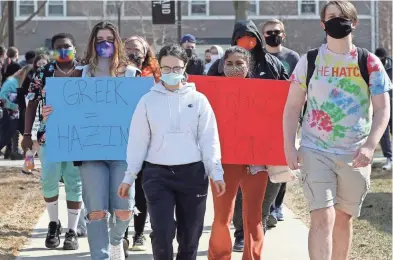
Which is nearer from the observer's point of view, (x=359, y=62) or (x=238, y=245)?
(x=359, y=62)

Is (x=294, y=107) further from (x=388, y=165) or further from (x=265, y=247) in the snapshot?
(x=388, y=165)

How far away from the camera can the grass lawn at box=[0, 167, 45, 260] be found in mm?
7844

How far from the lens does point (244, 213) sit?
653 cm

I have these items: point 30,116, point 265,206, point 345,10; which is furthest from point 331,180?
point 30,116

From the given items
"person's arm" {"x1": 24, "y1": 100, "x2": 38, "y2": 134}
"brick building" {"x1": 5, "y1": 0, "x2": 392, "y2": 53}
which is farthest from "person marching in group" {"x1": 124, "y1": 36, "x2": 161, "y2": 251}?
"brick building" {"x1": 5, "y1": 0, "x2": 392, "y2": 53}

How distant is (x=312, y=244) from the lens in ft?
18.1

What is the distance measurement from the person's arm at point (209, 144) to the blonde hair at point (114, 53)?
1095 mm

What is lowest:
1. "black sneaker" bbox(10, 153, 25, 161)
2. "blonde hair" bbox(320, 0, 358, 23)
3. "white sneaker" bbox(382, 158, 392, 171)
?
"black sneaker" bbox(10, 153, 25, 161)

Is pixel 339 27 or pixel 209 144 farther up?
pixel 339 27

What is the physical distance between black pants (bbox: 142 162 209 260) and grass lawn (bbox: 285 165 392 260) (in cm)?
225

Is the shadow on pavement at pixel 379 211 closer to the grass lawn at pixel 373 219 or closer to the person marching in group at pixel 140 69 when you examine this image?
the grass lawn at pixel 373 219

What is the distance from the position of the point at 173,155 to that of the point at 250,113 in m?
1.35

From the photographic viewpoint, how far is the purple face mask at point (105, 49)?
6336 millimetres

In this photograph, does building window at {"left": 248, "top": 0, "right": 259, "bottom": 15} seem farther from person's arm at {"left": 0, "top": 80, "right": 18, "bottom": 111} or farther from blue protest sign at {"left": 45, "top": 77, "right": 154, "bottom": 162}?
blue protest sign at {"left": 45, "top": 77, "right": 154, "bottom": 162}
